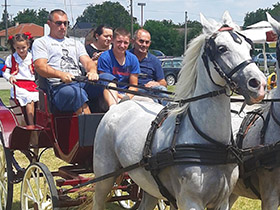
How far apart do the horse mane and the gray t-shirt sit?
174cm

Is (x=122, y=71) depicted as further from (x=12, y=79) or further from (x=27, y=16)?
(x=27, y=16)

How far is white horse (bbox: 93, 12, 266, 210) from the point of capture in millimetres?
3150

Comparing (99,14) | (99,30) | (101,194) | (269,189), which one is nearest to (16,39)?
(99,30)

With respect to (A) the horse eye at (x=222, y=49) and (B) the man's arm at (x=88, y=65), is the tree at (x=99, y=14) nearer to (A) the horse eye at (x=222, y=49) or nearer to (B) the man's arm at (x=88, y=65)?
(B) the man's arm at (x=88, y=65)

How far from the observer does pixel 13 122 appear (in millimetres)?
5543

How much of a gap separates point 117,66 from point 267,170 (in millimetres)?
2022

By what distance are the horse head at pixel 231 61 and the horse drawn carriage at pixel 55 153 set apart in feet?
5.51

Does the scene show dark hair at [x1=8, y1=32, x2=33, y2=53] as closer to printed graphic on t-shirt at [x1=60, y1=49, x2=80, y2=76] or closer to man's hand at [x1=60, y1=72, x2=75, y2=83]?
printed graphic on t-shirt at [x1=60, y1=49, x2=80, y2=76]

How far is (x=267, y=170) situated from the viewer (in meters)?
3.84

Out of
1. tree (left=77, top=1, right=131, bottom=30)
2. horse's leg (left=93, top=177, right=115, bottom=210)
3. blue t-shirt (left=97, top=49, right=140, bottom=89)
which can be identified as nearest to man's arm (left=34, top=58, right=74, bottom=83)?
blue t-shirt (left=97, top=49, right=140, bottom=89)

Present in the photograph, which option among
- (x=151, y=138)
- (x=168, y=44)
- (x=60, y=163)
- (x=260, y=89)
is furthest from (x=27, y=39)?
(x=168, y=44)

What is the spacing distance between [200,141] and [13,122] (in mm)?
2841

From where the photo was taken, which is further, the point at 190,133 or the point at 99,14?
the point at 99,14

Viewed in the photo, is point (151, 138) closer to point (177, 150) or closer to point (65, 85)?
point (177, 150)
